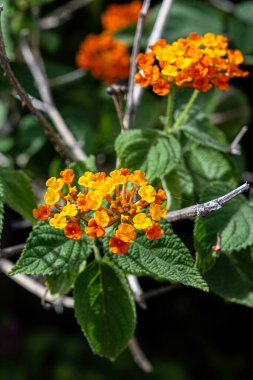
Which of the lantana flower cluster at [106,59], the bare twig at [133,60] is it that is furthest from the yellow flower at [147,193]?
the lantana flower cluster at [106,59]

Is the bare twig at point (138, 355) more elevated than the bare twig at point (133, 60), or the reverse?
the bare twig at point (133, 60)

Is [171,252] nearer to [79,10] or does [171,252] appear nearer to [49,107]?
[49,107]

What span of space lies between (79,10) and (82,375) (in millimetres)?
1308

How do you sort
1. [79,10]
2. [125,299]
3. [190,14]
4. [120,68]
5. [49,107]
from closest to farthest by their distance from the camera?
1. [125,299]
2. [49,107]
3. [120,68]
4. [190,14]
5. [79,10]

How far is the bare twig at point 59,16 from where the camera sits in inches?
76.5

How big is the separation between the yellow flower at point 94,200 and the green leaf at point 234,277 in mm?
343

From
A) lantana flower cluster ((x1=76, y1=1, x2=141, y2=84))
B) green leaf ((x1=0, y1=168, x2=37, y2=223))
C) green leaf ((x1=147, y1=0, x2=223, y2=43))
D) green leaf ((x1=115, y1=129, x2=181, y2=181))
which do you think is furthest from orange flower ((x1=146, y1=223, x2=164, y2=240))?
green leaf ((x1=147, y1=0, x2=223, y2=43))

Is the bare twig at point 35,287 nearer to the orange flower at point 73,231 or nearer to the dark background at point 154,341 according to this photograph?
the orange flower at point 73,231

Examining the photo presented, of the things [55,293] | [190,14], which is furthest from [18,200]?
[190,14]

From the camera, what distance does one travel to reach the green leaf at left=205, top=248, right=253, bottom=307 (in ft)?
3.64

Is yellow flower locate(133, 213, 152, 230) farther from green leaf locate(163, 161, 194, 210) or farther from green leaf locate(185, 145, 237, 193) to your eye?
green leaf locate(185, 145, 237, 193)

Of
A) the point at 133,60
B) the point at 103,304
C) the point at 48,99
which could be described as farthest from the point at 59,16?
the point at 103,304

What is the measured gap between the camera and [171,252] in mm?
906

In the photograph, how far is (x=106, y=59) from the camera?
1675 millimetres
